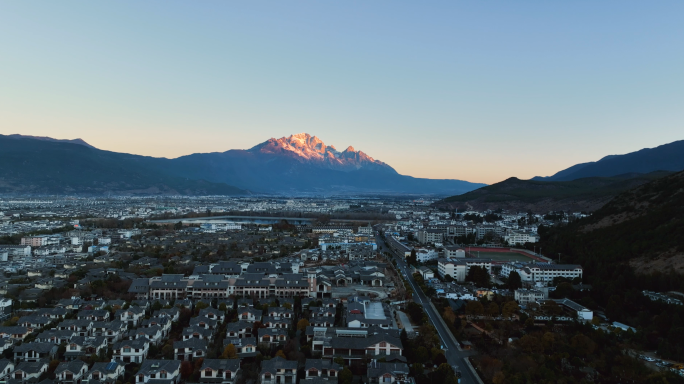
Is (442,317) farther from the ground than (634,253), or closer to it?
closer to it

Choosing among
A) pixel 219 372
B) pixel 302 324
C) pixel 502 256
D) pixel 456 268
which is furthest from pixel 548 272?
pixel 219 372

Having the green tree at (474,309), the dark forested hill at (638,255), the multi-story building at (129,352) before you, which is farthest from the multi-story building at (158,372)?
the dark forested hill at (638,255)

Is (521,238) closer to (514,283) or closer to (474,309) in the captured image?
(514,283)

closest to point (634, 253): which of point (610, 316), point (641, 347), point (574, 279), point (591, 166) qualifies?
point (574, 279)

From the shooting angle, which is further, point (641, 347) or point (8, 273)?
point (8, 273)

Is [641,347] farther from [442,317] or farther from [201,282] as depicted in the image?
[201,282]

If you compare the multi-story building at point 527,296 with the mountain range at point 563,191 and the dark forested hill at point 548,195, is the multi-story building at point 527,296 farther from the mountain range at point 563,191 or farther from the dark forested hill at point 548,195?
the mountain range at point 563,191
